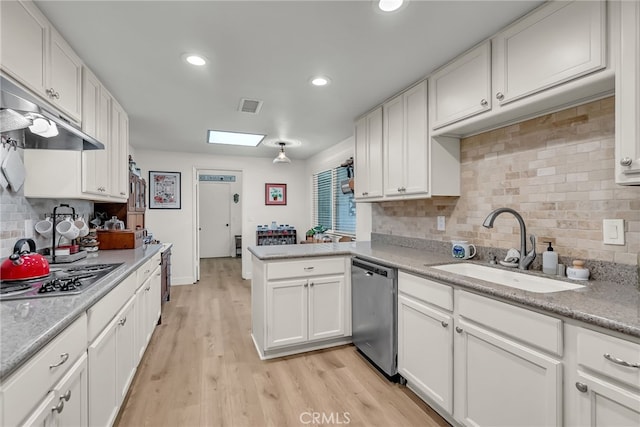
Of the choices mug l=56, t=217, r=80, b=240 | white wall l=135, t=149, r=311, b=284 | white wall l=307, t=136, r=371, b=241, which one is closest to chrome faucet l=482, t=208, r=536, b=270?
white wall l=307, t=136, r=371, b=241

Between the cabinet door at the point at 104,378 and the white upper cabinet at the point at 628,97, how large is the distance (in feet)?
7.84

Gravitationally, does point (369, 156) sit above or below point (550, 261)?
above

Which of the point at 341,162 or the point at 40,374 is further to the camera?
the point at 341,162

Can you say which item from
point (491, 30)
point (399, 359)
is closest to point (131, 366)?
point (399, 359)

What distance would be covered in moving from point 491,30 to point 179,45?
1.89m

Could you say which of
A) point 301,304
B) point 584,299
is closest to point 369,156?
point 301,304

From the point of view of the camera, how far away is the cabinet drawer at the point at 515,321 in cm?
118

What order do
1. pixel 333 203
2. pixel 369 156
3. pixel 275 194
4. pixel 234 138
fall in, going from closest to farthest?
pixel 369 156 → pixel 234 138 → pixel 333 203 → pixel 275 194

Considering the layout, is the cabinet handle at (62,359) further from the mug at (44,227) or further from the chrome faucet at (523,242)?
the chrome faucet at (523,242)

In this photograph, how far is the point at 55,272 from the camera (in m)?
1.73

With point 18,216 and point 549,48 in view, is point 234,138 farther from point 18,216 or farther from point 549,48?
point 549,48

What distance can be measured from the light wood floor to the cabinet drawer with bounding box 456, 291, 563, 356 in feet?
2.61

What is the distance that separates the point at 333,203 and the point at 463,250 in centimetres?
286

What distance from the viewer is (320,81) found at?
7.92ft
